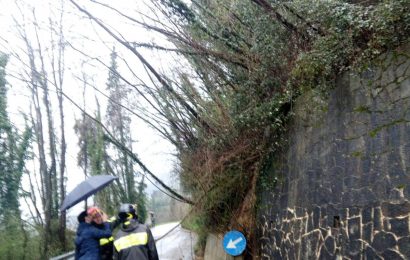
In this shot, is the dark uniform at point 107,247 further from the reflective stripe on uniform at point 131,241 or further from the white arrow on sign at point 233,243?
the white arrow on sign at point 233,243

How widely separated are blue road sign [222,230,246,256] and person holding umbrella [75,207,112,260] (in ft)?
10.2

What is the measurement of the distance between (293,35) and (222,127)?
2.83 meters

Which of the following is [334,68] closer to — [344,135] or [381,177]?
[344,135]

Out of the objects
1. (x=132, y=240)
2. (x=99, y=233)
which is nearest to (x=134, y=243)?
(x=132, y=240)

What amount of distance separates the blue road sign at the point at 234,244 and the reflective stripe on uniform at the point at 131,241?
339 centimetres

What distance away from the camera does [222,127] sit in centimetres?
1021

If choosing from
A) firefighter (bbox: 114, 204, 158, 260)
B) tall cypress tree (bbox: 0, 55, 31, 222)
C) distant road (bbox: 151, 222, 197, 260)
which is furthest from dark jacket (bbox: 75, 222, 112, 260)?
tall cypress tree (bbox: 0, 55, 31, 222)

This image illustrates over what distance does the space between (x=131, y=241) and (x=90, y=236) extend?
0.94 m

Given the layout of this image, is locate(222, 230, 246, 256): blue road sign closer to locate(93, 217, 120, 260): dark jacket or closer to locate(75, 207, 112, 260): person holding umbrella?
locate(93, 217, 120, 260): dark jacket

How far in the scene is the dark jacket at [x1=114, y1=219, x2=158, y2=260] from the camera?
5.39m

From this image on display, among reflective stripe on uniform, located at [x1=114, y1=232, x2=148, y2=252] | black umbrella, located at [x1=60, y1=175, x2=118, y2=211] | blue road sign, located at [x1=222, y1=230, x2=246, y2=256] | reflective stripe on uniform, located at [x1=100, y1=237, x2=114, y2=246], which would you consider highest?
black umbrella, located at [x1=60, y1=175, x2=118, y2=211]

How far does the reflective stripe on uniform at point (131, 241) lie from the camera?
215 inches

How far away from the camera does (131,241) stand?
5.47 metres

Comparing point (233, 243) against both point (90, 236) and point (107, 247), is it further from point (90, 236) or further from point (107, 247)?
point (90, 236)
